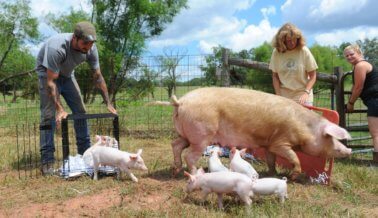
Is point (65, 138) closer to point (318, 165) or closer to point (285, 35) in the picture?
point (285, 35)

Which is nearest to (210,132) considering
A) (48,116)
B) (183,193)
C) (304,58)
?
(183,193)

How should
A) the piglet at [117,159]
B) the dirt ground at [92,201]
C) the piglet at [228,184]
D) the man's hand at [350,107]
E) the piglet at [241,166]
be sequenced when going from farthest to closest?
1. the man's hand at [350,107]
2. the piglet at [117,159]
3. the piglet at [241,166]
4. the dirt ground at [92,201]
5. the piglet at [228,184]

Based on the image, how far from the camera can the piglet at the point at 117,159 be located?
519 cm

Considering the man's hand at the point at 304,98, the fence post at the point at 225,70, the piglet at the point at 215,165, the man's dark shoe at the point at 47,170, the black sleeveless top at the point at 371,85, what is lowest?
the man's dark shoe at the point at 47,170

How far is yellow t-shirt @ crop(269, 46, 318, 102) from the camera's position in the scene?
582 centimetres

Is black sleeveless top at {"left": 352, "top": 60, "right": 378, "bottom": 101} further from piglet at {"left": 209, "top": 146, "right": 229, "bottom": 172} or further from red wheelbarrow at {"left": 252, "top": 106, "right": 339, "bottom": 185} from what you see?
piglet at {"left": 209, "top": 146, "right": 229, "bottom": 172}

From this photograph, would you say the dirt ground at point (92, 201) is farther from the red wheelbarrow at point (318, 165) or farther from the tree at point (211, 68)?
the tree at point (211, 68)

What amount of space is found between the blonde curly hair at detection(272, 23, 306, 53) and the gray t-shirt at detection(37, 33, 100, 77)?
2515mm

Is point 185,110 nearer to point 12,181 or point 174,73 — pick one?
point 12,181

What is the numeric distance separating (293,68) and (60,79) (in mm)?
3180

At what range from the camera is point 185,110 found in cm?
522

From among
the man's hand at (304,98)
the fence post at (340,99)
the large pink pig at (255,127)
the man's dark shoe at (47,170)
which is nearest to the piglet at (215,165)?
the large pink pig at (255,127)

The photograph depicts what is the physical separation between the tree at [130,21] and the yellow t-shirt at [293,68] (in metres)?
10.1

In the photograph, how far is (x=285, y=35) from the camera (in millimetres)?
5707
